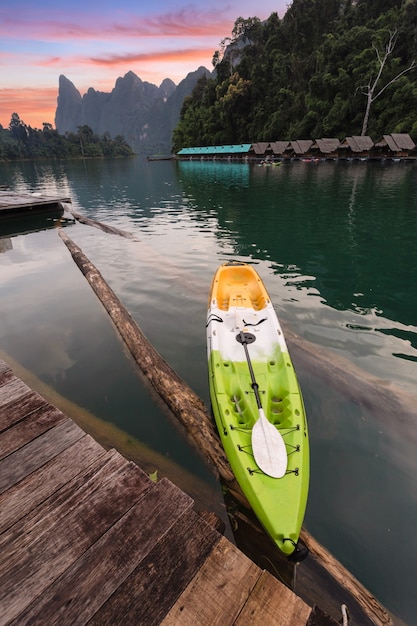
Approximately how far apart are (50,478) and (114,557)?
4.34 feet

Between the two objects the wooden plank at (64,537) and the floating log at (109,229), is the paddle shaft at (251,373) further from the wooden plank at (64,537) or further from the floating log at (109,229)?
the floating log at (109,229)

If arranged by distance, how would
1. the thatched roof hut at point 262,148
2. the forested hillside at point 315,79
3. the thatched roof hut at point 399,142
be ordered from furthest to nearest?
the thatched roof hut at point 262,148
the forested hillside at point 315,79
the thatched roof hut at point 399,142

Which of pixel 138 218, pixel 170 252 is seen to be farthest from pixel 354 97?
pixel 170 252

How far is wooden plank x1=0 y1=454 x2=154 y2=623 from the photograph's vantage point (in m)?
2.63

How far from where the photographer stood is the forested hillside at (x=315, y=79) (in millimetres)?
66750

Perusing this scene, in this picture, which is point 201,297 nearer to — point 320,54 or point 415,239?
point 415,239

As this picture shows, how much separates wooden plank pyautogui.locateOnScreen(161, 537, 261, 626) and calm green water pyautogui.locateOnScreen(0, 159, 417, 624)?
8.33ft

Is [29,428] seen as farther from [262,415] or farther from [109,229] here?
[109,229]

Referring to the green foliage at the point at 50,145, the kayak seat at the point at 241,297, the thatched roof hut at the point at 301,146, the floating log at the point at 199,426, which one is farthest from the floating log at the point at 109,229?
the green foliage at the point at 50,145

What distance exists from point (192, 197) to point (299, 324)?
31.5 meters

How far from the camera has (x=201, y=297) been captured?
12500mm

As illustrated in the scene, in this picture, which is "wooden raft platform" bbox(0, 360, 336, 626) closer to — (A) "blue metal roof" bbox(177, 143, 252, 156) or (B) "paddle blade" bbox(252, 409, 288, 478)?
(B) "paddle blade" bbox(252, 409, 288, 478)

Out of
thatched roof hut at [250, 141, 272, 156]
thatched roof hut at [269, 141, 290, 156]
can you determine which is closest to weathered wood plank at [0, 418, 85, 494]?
thatched roof hut at [269, 141, 290, 156]

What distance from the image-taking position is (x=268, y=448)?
4602 millimetres
